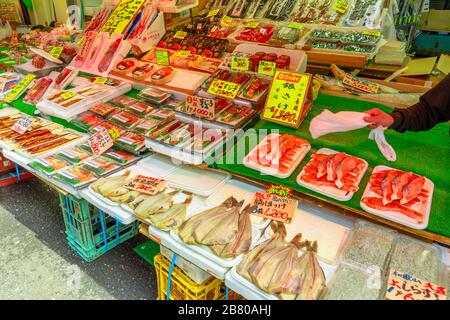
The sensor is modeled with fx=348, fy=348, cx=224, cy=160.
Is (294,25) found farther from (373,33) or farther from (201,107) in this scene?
(201,107)

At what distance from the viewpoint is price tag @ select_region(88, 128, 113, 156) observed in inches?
116

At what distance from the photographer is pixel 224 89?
3.01m

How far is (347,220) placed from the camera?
2195mm

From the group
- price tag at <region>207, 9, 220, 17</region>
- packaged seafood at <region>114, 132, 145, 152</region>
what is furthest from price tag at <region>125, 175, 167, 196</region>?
price tag at <region>207, 9, 220, 17</region>

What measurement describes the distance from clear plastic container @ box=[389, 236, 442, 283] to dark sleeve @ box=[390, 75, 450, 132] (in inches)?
27.2

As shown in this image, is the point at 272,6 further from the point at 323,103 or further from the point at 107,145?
the point at 107,145

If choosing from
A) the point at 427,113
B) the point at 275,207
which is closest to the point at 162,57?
the point at 275,207

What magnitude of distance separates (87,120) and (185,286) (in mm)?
1929

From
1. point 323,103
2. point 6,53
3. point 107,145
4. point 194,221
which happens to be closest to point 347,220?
point 194,221

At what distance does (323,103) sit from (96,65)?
2738mm
